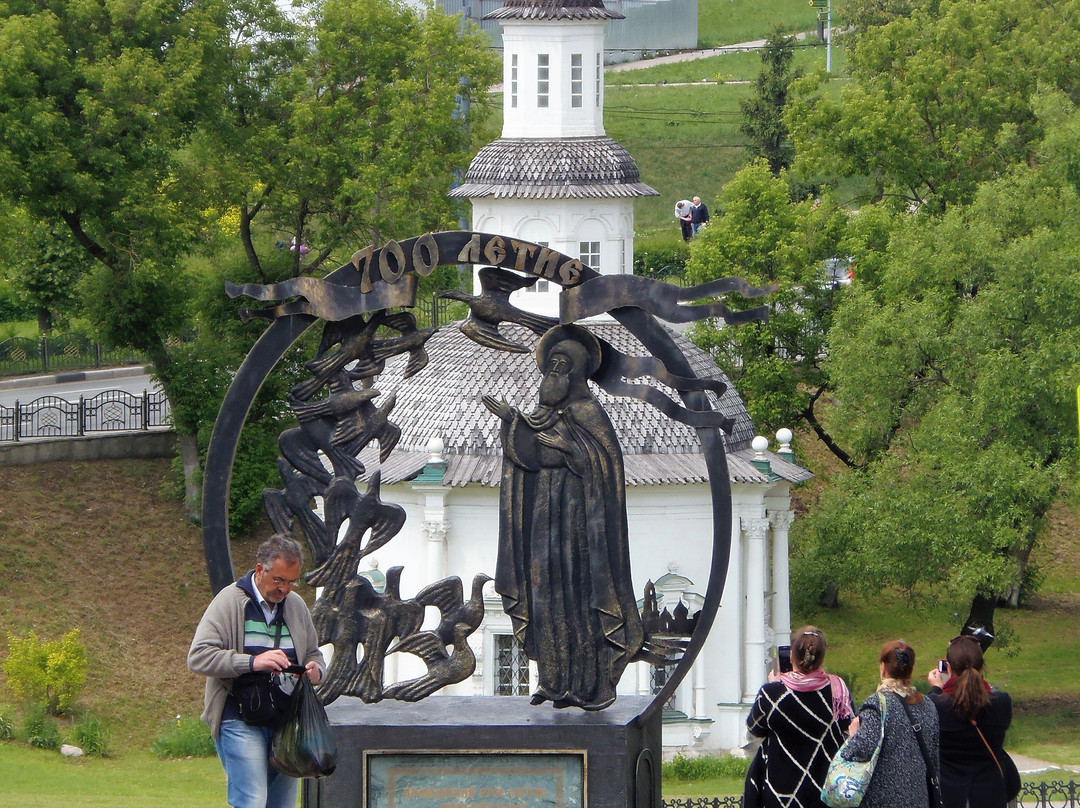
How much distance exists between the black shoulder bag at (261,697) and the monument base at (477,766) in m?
1.20

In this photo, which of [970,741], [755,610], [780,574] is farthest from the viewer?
[780,574]

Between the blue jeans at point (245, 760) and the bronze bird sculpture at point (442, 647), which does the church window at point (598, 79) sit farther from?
the blue jeans at point (245, 760)

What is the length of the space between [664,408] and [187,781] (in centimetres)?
1628

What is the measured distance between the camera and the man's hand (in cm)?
1316

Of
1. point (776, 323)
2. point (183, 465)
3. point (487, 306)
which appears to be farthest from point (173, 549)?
point (487, 306)

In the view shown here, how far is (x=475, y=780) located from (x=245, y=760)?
73.7 inches

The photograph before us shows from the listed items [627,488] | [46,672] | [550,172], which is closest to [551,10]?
[550,172]

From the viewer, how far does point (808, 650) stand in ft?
43.4

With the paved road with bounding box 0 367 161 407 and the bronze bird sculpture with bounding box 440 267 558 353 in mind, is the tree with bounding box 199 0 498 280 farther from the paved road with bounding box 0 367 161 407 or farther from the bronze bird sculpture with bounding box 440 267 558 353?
the bronze bird sculpture with bounding box 440 267 558 353

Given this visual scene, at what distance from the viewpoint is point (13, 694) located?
3434cm

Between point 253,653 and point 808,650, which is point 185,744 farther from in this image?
point 808,650

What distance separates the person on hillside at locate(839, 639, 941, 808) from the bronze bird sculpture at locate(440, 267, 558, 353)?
4044 millimetres

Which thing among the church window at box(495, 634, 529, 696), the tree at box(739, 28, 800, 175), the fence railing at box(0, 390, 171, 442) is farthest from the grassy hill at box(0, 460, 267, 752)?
the tree at box(739, 28, 800, 175)

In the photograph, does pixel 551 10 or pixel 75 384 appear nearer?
pixel 551 10
